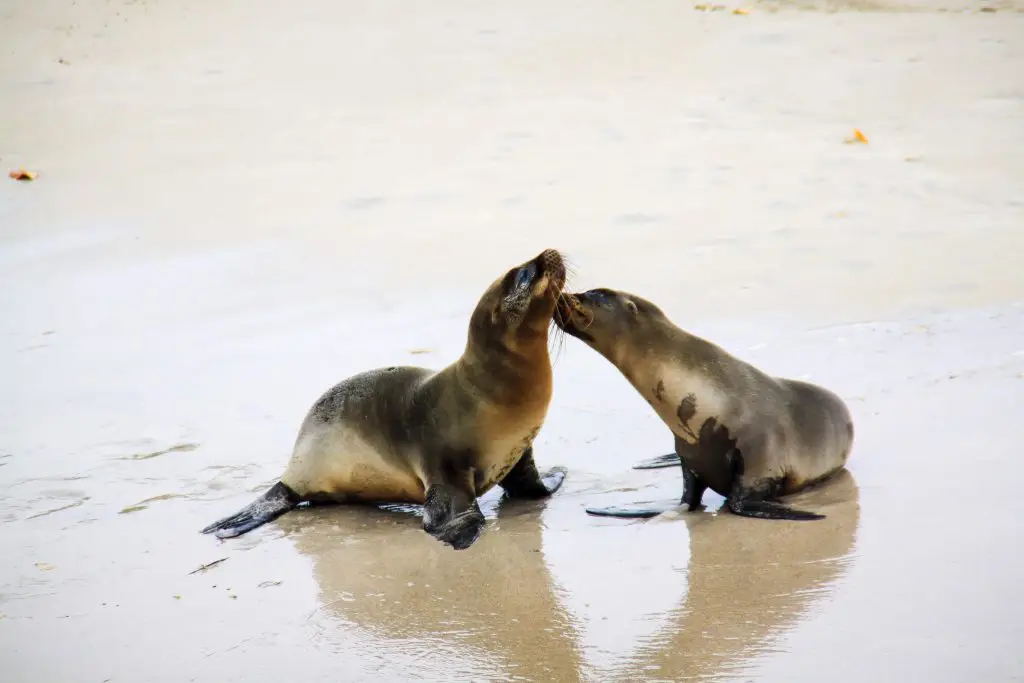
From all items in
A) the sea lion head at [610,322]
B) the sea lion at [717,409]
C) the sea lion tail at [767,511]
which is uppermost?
the sea lion head at [610,322]

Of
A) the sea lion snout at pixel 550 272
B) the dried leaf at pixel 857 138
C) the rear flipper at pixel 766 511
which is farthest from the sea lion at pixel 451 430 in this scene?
the dried leaf at pixel 857 138

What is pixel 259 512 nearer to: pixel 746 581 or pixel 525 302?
pixel 525 302

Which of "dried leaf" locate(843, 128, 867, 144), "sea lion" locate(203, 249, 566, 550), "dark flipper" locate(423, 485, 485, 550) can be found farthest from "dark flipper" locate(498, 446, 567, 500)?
Answer: "dried leaf" locate(843, 128, 867, 144)

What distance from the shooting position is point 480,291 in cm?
743

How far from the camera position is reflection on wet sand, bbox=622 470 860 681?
10.8 ft

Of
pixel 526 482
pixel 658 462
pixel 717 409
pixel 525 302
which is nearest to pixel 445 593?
pixel 526 482

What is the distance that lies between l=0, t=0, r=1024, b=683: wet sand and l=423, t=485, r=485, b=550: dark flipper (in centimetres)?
7

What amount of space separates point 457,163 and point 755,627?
6.66 m

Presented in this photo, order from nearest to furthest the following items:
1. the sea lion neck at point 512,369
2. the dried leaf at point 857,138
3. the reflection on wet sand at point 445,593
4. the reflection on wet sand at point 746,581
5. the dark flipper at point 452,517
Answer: the reflection on wet sand at point 746,581, the reflection on wet sand at point 445,593, the dark flipper at point 452,517, the sea lion neck at point 512,369, the dried leaf at point 857,138

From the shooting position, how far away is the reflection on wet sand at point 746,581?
10.8 ft

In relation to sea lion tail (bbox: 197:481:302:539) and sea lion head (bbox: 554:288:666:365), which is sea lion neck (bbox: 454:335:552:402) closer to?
sea lion head (bbox: 554:288:666:365)

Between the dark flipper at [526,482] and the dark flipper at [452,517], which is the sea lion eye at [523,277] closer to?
the dark flipper at [526,482]

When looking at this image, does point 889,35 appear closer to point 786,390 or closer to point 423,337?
point 423,337

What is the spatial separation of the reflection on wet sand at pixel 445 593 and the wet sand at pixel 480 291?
16mm
